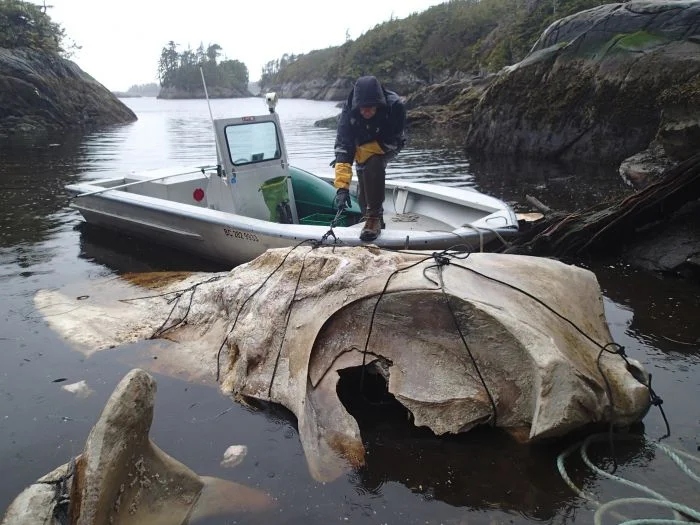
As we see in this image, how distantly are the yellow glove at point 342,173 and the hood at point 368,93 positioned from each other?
2.14ft

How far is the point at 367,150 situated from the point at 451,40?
61.0 m

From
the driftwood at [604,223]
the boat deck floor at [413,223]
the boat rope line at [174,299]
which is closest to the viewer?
the boat rope line at [174,299]

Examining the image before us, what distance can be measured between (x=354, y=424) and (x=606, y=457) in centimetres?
165

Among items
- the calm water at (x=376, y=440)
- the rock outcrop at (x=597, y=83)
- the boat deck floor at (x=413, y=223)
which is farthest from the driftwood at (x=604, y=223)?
the rock outcrop at (x=597, y=83)

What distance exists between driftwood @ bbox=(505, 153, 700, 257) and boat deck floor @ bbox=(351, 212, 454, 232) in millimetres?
1074

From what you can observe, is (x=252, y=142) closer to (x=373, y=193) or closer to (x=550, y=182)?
(x=373, y=193)

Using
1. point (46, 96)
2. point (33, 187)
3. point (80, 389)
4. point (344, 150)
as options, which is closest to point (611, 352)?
A: point (344, 150)

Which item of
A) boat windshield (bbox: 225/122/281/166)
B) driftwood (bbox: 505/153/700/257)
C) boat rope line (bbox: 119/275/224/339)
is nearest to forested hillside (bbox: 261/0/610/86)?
driftwood (bbox: 505/153/700/257)

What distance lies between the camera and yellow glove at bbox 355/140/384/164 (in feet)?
19.9

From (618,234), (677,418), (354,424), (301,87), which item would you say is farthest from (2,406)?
(301,87)

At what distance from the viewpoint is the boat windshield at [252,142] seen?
7.68m

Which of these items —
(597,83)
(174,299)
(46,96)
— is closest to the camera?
(174,299)

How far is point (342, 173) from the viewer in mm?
6176

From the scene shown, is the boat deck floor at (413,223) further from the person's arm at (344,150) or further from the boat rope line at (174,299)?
the boat rope line at (174,299)
